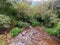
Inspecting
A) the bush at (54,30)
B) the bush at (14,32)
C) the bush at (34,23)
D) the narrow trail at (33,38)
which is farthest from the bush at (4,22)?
the bush at (54,30)

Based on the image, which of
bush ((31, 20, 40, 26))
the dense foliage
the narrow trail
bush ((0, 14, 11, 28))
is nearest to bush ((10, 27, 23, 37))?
the narrow trail

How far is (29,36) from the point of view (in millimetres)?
10773

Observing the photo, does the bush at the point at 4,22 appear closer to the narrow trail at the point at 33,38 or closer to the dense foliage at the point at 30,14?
the dense foliage at the point at 30,14

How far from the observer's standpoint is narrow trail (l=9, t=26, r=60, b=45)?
32.2 feet

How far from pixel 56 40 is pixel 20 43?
8.80 feet

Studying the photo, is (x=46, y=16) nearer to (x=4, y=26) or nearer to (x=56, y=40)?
(x=56, y=40)

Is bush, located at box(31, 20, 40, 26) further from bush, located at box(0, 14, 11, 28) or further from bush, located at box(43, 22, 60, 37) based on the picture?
bush, located at box(0, 14, 11, 28)

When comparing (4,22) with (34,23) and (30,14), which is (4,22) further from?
(30,14)

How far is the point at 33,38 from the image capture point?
10.5m

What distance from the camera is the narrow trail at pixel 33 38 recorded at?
9820mm

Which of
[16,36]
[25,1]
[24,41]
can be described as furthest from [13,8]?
[24,41]

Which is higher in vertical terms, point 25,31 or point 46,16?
point 46,16

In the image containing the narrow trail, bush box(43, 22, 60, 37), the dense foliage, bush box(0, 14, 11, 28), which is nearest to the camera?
the narrow trail

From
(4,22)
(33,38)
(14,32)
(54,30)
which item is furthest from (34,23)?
(4,22)
